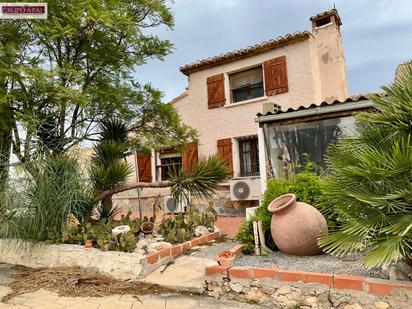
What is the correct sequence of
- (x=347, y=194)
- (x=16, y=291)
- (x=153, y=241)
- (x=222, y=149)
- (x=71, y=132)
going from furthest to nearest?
(x=222, y=149) → (x=71, y=132) → (x=153, y=241) → (x=16, y=291) → (x=347, y=194)

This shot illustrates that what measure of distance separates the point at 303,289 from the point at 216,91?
1111 centimetres

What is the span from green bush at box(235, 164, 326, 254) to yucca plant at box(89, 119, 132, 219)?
3.00 metres

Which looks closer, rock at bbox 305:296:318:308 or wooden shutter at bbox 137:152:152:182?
rock at bbox 305:296:318:308

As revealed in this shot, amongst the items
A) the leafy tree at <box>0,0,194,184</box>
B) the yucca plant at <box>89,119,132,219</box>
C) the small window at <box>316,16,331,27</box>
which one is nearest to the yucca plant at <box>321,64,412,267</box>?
the yucca plant at <box>89,119,132,219</box>

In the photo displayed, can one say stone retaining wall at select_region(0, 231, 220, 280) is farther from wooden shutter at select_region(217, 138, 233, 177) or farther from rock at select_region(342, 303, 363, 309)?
wooden shutter at select_region(217, 138, 233, 177)

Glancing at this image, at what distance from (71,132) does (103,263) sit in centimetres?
382

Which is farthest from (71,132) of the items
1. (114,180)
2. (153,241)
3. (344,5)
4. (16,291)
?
(344,5)

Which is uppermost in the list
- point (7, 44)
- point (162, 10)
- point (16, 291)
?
point (162, 10)

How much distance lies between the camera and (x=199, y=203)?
13008mm

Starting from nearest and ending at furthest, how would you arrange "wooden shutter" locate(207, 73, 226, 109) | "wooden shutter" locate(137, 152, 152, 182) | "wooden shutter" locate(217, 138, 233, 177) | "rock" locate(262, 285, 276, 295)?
"rock" locate(262, 285, 276, 295) → "wooden shutter" locate(217, 138, 233, 177) → "wooden shutter" locate(207, 73, 226, 109) → "wooden shutter" locate(137, 152, 152, 182)

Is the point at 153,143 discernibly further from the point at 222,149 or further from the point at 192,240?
the point at 222,149

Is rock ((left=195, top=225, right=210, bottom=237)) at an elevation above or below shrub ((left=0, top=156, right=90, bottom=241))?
below

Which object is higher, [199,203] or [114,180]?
[114,180]

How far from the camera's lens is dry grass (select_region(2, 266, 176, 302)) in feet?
15.5
